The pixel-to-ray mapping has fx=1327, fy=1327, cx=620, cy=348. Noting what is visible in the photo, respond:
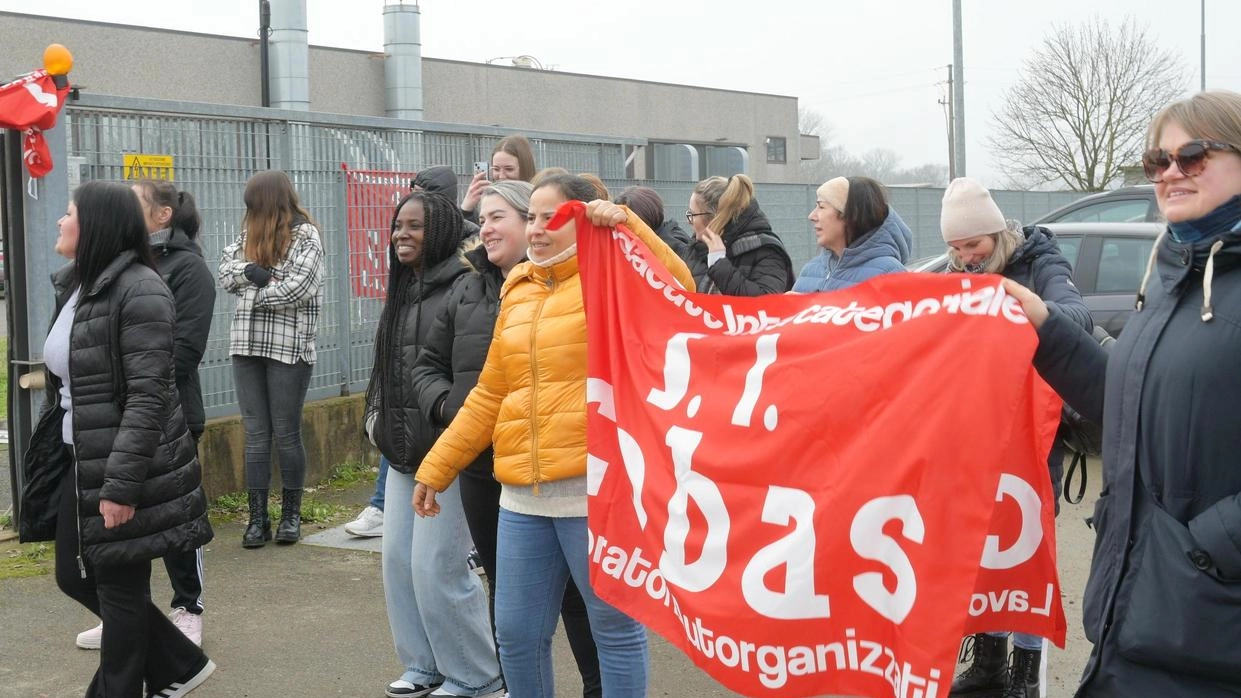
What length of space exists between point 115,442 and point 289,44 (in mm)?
24344

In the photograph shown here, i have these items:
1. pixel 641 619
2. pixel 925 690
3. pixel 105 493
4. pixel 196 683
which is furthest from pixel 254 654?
pixel 925 690

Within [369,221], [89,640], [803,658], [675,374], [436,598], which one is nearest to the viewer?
[803,658]

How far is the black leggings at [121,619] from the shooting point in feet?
15.6

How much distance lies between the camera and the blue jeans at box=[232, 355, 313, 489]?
299 inches

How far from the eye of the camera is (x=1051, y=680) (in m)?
5.43

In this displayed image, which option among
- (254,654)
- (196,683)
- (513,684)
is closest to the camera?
(513,684)

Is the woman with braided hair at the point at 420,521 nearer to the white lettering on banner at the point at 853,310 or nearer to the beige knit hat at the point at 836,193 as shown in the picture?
the white lettering on banner at the point at 853,310

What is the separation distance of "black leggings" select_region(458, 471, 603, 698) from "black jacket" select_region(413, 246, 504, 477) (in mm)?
71

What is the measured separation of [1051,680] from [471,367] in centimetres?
274

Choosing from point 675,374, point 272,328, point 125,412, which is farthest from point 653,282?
point 272,328

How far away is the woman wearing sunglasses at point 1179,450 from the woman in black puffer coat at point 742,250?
4.01 meters

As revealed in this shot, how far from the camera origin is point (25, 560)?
23.6ft

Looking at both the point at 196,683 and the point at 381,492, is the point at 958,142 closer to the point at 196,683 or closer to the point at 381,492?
the point at 381,492

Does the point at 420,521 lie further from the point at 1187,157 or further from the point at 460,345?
the point at 1187,157
